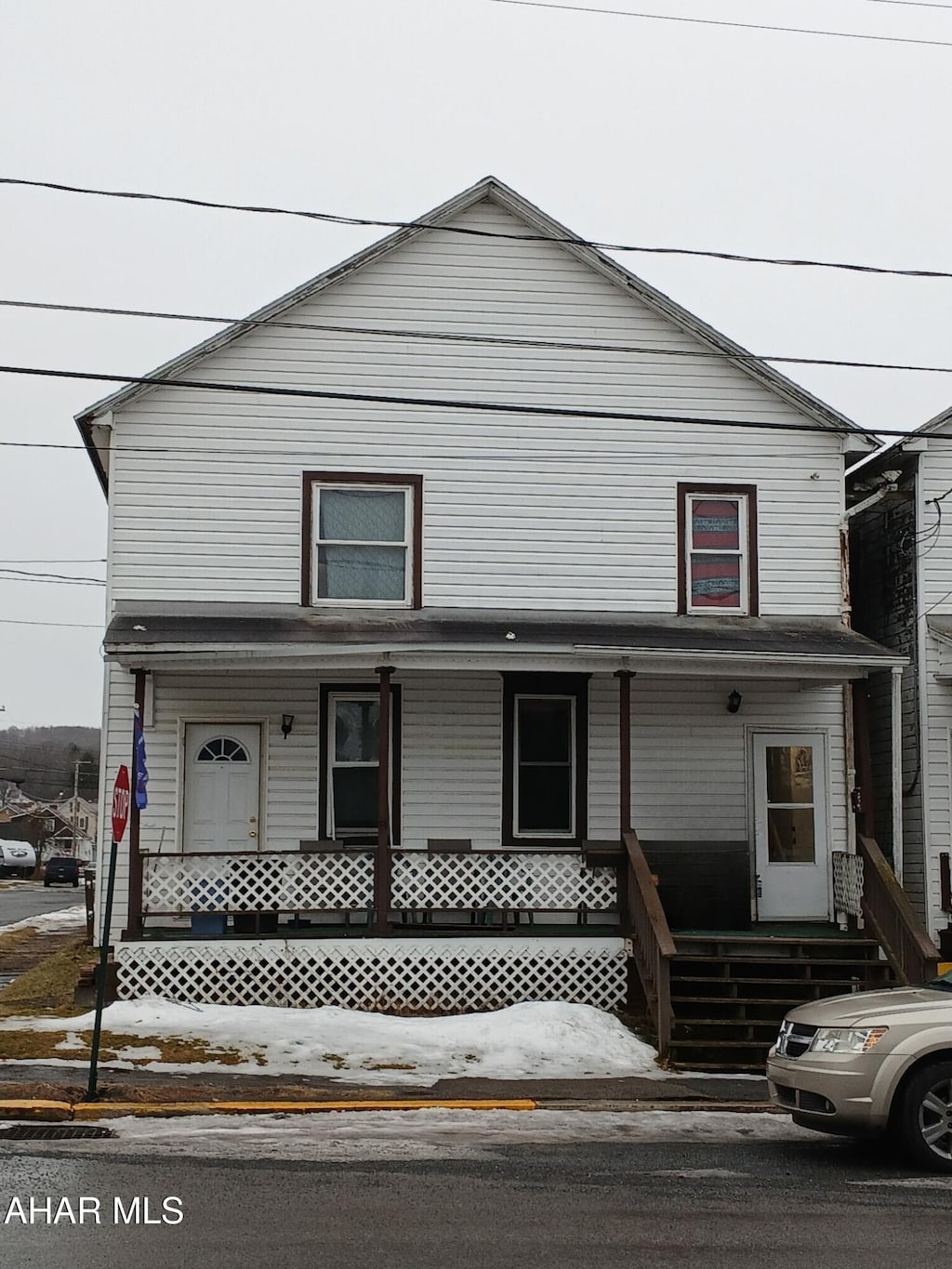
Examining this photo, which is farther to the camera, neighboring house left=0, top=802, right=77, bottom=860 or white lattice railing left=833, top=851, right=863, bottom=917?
neighboring house left=0, top=802, right=77, bottom=860

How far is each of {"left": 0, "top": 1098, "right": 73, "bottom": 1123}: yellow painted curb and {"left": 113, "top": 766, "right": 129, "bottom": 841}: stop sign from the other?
6.68 ft

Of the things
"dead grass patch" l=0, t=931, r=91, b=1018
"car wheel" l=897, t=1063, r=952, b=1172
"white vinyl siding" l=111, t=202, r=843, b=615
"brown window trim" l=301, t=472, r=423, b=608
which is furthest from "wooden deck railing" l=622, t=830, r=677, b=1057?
"dead grass patch" l=0, t=931, r=91, b=1018

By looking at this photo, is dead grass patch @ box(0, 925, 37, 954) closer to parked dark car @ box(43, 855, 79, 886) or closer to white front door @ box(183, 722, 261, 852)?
white front door @ box(183, 722, 261, 852)

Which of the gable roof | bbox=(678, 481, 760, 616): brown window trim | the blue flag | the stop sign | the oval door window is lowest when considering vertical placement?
the stop sign

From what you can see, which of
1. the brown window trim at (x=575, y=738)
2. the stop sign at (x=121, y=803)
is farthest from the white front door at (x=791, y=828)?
the stop sign at (x=121, y=803)

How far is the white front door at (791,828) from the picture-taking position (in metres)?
18.0

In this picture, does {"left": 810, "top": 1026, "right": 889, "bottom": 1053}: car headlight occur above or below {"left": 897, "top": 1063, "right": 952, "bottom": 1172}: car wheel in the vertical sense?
above

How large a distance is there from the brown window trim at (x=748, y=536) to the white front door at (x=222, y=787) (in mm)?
5574

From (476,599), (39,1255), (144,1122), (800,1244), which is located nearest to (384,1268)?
(39,1255)

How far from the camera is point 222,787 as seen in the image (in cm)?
1752

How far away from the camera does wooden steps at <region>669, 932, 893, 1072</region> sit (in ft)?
45.8

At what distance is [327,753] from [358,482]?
3277mm

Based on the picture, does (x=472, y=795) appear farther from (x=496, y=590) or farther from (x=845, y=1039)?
(x=845, y=1039)

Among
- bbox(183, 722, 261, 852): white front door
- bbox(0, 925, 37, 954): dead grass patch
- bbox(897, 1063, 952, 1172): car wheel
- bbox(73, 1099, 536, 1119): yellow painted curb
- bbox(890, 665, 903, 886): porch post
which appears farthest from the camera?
bbox(0, 925, 37, 954): dead grass patch
